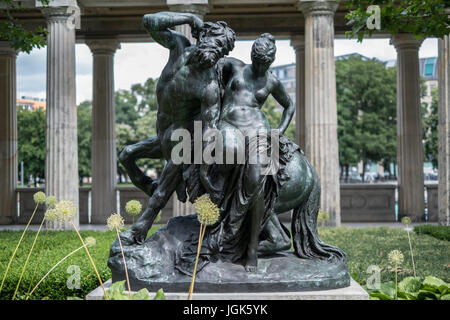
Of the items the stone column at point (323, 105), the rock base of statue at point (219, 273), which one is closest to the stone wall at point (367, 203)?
the stone column at point (323, 105)

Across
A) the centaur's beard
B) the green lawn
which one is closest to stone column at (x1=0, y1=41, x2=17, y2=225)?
the green lawn

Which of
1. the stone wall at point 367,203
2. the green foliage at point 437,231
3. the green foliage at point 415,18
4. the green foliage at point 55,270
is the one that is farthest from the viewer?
the stone wall at point 367,203

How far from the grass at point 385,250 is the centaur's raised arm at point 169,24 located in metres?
4.36

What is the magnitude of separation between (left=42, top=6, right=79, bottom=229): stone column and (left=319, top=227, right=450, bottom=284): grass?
8538 millimetres

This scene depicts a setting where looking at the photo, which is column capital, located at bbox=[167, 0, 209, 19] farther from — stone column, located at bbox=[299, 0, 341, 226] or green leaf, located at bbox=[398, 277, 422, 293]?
green leaf, located at bbox=[398, 277, 422, 293]

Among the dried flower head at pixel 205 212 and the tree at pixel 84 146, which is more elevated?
the tree at pixel 84 146

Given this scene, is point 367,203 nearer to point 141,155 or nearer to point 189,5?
point 189,5

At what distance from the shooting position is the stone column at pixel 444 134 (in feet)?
57.7

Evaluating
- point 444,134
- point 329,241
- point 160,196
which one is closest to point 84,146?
point 444,134

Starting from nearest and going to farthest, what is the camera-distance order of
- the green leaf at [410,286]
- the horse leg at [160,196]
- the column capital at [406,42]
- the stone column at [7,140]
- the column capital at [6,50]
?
the horse leg at [160,196] < the green leaf at [410,286] < the column capital at [406,42] < the column capital at [6,50] < the stone column at [7,140]

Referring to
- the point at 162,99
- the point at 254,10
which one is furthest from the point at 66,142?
the point at 162,99

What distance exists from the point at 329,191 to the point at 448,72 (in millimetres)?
5380

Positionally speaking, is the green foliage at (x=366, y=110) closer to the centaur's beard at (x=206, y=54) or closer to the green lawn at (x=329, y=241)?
the green lawn at (x=329, y=241)

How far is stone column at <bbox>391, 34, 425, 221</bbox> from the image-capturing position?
24.9 metres
